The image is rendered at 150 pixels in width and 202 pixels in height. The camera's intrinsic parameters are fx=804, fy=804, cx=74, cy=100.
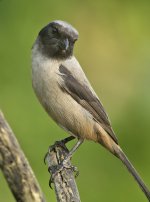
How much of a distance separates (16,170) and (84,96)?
2394mm

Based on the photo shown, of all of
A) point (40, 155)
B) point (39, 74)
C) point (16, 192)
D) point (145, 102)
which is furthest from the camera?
point (145, 102)

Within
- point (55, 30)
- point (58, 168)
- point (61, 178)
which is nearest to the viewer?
point (61, 178)

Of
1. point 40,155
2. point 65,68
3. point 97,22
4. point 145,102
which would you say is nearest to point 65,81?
point 65,68

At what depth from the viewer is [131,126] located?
8414mm

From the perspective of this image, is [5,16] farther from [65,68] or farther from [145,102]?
[65,68]

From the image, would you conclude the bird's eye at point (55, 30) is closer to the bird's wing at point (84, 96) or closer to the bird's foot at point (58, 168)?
the bird's wing at point (84, 96)

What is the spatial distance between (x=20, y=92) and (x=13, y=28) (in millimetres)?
839

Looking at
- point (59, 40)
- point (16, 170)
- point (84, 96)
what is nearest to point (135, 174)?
point (84, 96)

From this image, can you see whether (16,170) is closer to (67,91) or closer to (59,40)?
(67,91)

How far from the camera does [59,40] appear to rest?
21.3 ft

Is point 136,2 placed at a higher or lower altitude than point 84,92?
higher

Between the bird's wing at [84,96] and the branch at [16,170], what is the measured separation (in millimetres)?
2182

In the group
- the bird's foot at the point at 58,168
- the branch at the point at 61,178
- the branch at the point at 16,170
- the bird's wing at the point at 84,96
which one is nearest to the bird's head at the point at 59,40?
the bird's wing at the point at 84,96

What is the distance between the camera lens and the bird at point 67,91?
6371 millimetres
